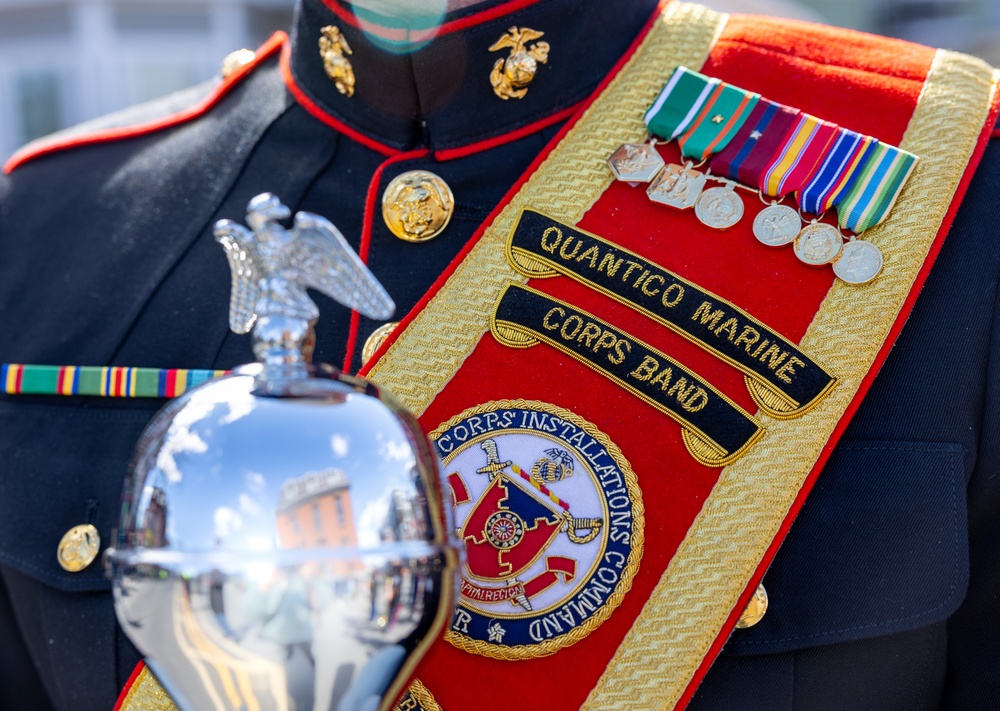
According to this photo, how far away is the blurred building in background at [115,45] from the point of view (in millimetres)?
13688

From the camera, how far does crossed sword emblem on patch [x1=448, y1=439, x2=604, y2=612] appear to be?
130 centimetres

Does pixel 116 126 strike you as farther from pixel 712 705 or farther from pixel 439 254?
pixel 712 705

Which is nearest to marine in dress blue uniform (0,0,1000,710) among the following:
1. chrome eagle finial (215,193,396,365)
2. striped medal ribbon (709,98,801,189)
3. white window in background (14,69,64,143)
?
striped medal ribbon (709,98,801,189)

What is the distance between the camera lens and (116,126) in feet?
6.55

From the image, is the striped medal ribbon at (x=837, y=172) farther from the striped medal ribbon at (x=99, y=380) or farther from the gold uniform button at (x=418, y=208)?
the striped medal ribbon at (x=99, y=380)

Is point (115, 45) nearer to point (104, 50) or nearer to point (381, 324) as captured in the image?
point (104, 50)

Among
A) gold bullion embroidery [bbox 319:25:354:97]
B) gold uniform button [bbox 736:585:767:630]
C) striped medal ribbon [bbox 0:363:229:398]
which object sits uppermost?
gold bullion embroidery [bbox 319:25:354:97]

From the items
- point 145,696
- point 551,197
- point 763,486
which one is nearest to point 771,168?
point 551,197

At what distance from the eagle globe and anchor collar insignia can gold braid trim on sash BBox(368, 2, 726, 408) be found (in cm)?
13

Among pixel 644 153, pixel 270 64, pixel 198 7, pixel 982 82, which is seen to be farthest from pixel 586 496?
pixel 198 7

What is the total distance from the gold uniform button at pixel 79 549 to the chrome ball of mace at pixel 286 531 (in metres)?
0.64

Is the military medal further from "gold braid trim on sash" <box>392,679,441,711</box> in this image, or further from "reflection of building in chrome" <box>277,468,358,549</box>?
"reflection of building in chrome" <box>277,468,358,549</box>

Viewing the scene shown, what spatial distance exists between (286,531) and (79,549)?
78 cm

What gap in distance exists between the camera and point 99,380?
1634 millimetres
